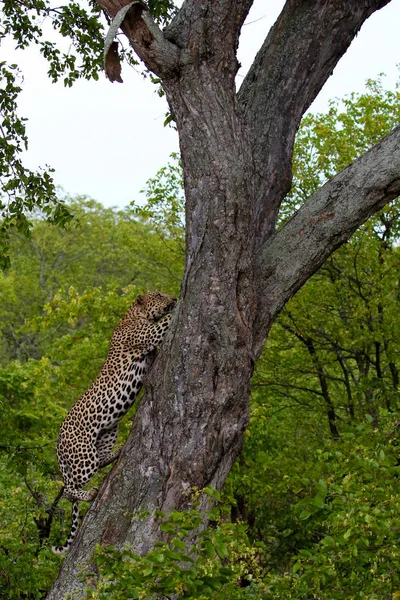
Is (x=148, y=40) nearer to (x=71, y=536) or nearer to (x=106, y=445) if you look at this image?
(x=106, y=445)

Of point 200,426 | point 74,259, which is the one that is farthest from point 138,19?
point 74,259

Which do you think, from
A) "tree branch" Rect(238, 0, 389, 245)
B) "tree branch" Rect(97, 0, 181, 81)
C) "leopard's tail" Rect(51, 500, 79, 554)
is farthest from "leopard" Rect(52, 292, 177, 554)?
"tree branch" Rect(97, 0, 181, 81)

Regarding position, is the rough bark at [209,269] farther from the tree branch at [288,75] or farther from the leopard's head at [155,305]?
the leopard's head at [155,305]

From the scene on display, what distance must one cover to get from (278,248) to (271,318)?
542 mm

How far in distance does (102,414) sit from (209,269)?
6.30 ft

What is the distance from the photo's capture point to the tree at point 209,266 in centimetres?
609

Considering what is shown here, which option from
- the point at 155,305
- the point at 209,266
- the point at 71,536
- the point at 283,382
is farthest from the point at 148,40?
the point at 283,382

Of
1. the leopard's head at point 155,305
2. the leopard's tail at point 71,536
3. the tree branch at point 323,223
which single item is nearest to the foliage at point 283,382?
the leopard's tail at point 71,536

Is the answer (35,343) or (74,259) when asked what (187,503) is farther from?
(74,259)

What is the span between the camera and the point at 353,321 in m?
15.8

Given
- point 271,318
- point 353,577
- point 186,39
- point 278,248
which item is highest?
point 186,39

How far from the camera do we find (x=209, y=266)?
20.3 feet

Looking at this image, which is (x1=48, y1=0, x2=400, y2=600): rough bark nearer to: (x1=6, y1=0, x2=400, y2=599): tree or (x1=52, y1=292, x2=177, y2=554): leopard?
(x1=6, y1=0, x2=400, y2=599): tree

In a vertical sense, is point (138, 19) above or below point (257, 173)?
above
